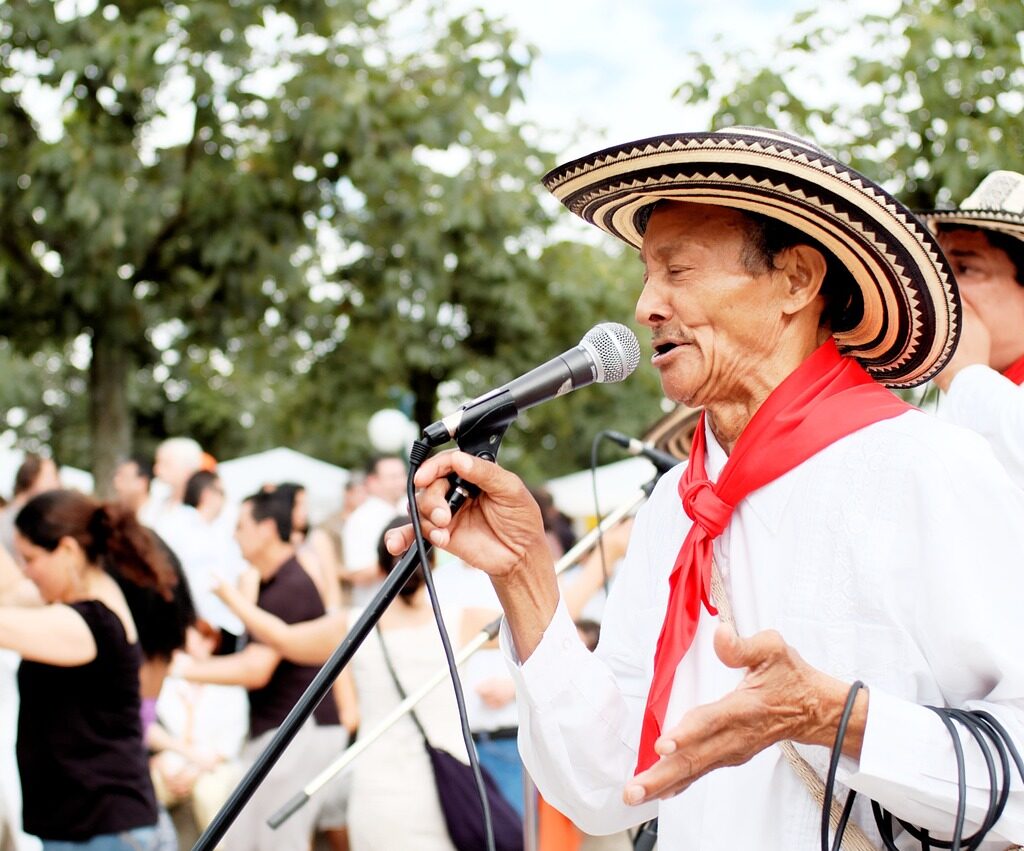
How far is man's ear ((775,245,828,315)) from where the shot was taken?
85.6 inches

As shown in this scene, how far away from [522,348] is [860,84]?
1143 cm

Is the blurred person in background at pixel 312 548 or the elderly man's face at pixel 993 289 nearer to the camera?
the elderly man's face at pixel 993 289

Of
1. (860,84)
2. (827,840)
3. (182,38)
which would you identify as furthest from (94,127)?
(827,840)

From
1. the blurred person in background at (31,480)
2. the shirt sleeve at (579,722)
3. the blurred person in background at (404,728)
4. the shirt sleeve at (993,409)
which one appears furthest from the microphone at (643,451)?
the blurred person in background at (31,480)

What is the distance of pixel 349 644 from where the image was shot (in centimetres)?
192

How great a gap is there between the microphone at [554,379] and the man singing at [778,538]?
58 millimetres

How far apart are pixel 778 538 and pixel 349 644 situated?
0.73 meters

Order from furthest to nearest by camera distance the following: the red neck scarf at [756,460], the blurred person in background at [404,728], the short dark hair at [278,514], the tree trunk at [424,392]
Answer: the tree trunk at [424,392], the short dark hair at [278,514], the blurred person in background at [404,728], the red neck scarf at [756,460]

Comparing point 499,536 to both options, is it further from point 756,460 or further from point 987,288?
point 987,288

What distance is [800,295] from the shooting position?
219 centimetres

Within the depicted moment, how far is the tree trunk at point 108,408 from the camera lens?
11.2 meters

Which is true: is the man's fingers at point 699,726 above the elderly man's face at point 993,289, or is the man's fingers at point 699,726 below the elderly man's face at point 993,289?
below

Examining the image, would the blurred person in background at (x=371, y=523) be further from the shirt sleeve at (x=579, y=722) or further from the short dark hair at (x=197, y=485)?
the shirt sleeve at (x=579, y=722)

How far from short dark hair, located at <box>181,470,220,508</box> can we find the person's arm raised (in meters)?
6.44
